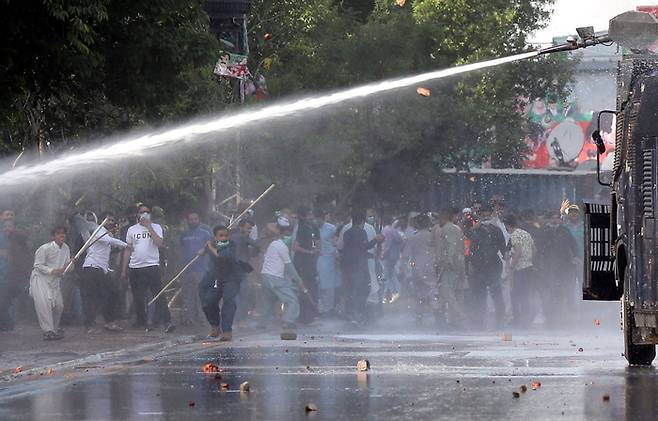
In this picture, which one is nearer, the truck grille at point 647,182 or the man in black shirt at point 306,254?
the truck grille at point 647,182

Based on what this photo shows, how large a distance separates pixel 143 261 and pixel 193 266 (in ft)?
5.22

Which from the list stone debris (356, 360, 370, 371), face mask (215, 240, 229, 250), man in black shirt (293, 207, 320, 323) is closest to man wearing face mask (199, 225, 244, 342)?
face mask (215, 240, 229, 250)

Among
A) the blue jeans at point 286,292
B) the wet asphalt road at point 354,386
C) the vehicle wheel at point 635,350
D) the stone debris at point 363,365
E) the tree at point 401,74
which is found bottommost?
the wet asphalt road at point 354,386

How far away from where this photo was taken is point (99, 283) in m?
23.4

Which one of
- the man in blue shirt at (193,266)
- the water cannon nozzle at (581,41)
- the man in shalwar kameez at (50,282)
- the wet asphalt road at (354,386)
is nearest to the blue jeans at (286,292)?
the man in blue shirt at (193,266)

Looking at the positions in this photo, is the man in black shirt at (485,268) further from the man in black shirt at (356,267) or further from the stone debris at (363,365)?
the stone debris at (363,365)

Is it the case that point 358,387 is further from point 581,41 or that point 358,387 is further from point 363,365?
point 581,41

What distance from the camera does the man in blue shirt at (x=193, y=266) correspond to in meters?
25.3

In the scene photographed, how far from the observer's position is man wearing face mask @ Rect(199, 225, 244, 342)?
2273 centimetres

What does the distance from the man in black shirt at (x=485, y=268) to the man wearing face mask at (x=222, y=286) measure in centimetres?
549

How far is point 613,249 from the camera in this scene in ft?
52.7

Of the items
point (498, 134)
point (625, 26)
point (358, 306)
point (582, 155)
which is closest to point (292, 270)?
point (358, 306)

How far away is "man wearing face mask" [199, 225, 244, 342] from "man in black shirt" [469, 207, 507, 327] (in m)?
5.49

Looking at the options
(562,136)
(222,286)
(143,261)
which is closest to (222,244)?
(222,286)
